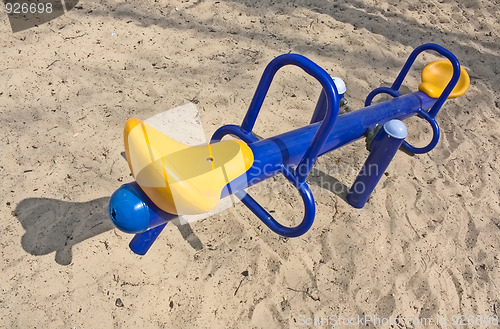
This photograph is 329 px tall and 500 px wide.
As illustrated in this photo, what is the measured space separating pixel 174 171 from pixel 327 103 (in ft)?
1.56

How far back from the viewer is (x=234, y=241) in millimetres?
1672

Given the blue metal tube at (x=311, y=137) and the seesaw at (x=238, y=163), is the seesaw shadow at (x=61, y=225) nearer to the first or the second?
the seesaw at (x=238, y=163)

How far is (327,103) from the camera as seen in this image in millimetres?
1126

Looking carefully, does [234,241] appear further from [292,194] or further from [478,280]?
[478,280]

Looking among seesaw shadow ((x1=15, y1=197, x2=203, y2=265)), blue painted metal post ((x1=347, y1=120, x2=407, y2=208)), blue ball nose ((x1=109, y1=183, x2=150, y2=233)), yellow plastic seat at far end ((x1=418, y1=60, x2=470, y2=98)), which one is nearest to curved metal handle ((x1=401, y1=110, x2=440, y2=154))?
yellow plastic seat at far end ((x1=418, y1=60, x2=470, y2=98))

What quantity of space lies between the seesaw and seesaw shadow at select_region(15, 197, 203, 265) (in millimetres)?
406

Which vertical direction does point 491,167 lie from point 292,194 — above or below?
above

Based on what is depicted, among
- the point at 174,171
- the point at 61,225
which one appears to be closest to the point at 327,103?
the point at 174,171

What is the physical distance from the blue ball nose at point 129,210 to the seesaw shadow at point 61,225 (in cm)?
60

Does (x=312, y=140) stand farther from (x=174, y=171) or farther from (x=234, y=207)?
(x=234, y=207)

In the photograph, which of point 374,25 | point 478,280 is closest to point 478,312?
point 478,280

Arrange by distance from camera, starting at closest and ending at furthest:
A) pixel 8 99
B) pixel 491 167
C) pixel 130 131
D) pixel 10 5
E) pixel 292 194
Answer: pixel 130 131
pixel 292 194
pixel 8 99
pixel 491 167
pixel 10 5

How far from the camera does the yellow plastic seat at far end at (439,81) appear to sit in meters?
2.03

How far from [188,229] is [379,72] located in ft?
5.41
